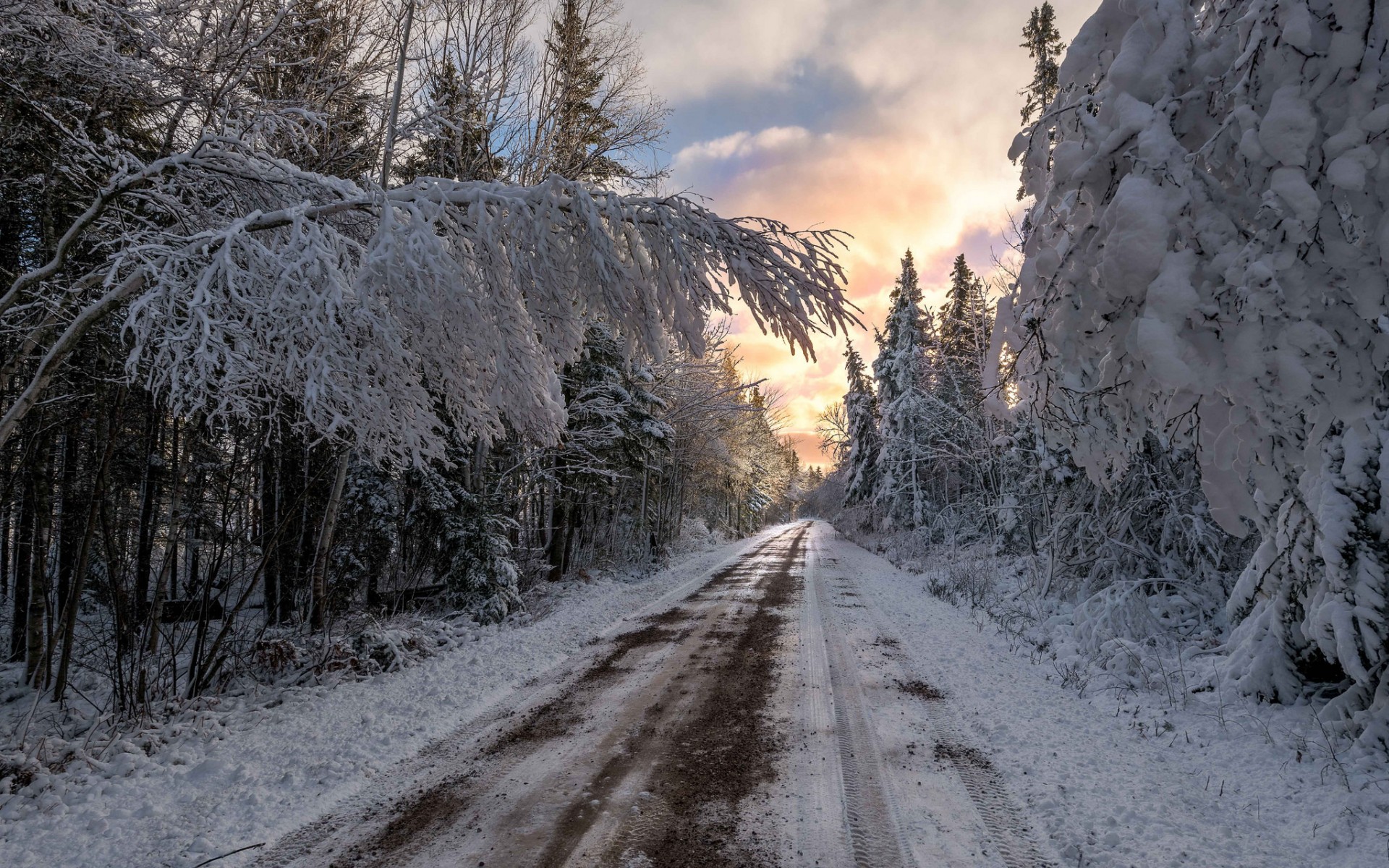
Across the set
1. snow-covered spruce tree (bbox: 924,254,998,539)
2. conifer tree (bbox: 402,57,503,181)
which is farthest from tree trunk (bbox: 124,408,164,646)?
snow-covered spruce tree (bbox: 924,254,998,539)

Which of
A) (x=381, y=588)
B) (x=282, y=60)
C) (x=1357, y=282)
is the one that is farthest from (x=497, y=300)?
(x=381, y=588)

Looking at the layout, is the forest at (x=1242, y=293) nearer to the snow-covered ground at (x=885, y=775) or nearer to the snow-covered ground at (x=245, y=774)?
the snow-covered ground at (x=885, y=775)

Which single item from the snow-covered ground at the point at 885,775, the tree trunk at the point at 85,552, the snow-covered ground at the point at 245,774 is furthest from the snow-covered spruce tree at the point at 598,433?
the tree trunk at the point at 85,552

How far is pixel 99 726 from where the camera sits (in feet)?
17.7

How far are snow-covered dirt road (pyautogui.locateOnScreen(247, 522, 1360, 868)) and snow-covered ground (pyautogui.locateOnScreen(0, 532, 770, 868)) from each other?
0.39 m

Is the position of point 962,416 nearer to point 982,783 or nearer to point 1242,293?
point 982,783

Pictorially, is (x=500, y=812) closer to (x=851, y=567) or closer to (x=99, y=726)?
(x=99, y=726)

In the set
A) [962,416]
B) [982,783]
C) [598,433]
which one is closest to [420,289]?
[982,783]

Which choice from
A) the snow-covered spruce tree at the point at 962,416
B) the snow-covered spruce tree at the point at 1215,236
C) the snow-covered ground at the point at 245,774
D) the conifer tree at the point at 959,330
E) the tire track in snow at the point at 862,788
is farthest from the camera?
the conifer tree at the point at 959,330

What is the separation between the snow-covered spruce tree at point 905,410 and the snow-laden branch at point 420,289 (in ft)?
74.4

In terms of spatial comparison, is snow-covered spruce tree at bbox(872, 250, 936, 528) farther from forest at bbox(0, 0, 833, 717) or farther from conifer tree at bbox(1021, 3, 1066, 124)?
forest at bbox(0, 0, 833, 717)

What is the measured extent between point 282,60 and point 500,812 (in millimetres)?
9138

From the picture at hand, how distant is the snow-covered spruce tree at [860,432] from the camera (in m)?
34.6

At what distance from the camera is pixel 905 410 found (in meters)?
26.8
